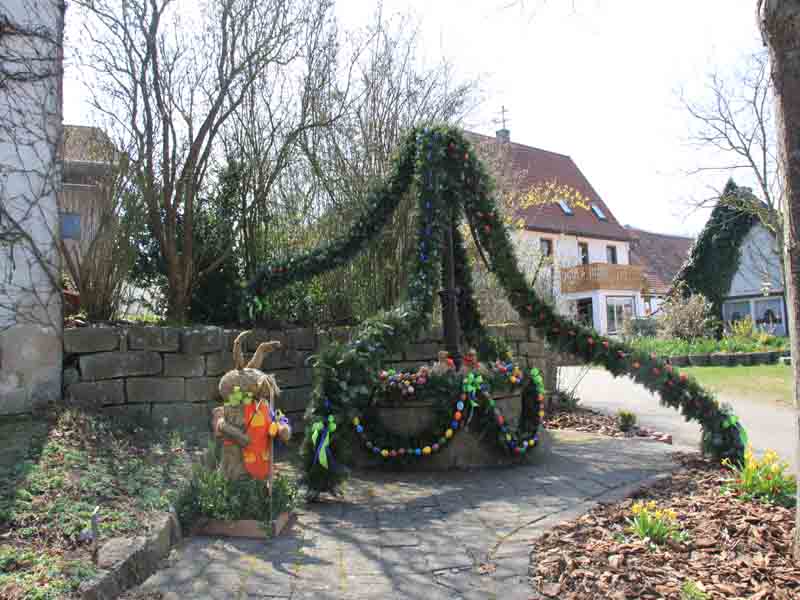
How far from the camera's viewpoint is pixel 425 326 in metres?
6.36

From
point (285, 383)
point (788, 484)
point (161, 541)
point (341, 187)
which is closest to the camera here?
point (161, 541)

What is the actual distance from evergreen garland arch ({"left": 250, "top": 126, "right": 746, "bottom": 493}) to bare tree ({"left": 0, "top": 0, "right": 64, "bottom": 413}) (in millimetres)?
2259

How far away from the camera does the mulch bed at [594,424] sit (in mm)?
8242

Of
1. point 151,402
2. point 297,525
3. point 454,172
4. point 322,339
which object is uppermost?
point 454,172

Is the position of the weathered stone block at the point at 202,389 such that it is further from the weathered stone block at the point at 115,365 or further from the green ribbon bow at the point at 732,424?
the green ribbon bow at the point at 732,424

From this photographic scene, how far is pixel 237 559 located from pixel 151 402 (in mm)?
3300

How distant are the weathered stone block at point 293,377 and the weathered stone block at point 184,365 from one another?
1.13 metres

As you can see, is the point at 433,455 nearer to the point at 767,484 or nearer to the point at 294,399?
the point at 294,399

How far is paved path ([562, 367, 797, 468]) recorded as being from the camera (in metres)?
7.48

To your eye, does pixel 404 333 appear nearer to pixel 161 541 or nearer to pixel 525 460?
pixel 525 460

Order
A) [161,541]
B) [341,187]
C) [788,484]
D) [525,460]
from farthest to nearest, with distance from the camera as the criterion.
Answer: [341,187], [525,460], [788,484], [161,541]

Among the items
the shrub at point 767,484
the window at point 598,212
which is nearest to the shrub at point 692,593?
the shrub at point 767,484

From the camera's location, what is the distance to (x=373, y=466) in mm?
6336

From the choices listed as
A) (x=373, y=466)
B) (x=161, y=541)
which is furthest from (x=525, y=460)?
(x=161, y=541)
